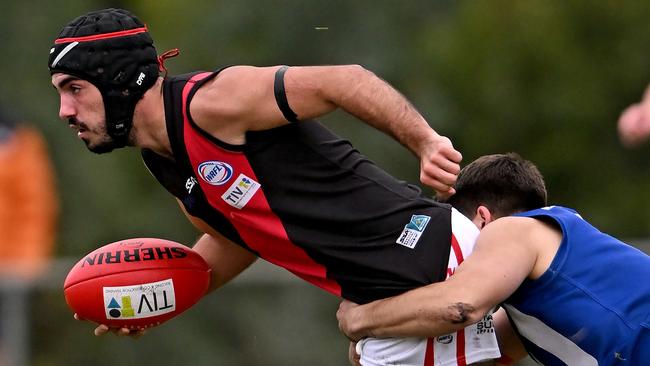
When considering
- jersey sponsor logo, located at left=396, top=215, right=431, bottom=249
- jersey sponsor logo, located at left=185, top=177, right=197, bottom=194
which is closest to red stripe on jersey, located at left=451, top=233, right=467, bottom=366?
jersey sponsor logo, located at left=396, top=215, right=431, bottom=249

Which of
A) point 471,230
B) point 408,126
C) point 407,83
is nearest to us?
point 408,126

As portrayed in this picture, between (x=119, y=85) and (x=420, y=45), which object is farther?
(x=420, y=45)

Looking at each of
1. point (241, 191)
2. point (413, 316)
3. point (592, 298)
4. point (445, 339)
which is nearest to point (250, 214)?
point (241, 191)

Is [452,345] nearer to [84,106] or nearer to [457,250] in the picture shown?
[457,250]

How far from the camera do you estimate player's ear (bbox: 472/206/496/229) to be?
5660mm

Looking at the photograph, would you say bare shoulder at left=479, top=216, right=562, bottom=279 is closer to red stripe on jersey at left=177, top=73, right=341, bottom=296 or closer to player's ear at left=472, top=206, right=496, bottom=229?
player's ear at left=472, top=206, right=496, bottom=229

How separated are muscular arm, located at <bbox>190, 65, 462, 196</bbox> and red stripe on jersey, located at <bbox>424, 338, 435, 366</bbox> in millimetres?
709

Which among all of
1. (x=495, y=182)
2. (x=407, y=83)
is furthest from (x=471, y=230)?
(x=407, y=83)

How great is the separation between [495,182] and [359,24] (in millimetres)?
7974

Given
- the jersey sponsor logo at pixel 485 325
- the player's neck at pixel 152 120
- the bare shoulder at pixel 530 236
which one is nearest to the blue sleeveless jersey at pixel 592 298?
the bare shoulder at pixel 530 236

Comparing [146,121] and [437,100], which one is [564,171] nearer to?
[437,100]

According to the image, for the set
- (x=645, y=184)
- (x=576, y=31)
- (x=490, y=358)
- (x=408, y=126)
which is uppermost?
(x=408, y=126)

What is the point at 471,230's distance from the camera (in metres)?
5.58

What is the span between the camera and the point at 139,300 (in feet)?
19.1
